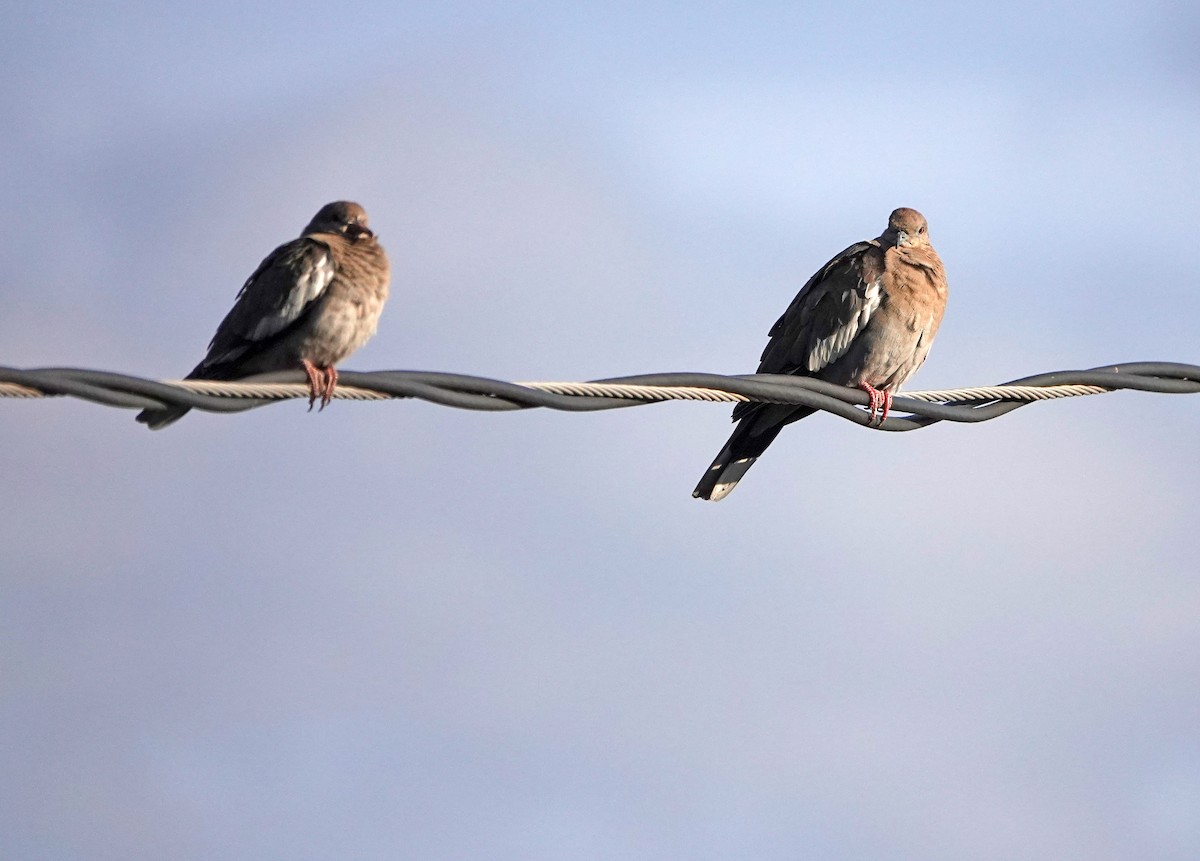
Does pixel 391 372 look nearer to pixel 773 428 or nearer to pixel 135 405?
pixel 135 405

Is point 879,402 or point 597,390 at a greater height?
point 879,402

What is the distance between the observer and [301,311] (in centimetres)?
629

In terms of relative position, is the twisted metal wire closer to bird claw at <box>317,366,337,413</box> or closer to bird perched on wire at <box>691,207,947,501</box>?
bird claw at <box>317,366,337,413</box>

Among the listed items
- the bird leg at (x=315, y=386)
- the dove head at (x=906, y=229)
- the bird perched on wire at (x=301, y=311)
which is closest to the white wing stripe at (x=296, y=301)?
the bird perched on wire at (x=301, y=311)

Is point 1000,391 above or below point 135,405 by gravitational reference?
above

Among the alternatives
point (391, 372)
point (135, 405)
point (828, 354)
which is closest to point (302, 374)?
point (391, 372)

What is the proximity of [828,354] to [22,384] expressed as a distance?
4527 mm

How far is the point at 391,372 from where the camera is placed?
14.1ft

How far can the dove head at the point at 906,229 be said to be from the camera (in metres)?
7.90

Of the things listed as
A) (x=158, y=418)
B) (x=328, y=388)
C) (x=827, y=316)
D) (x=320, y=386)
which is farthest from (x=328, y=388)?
(x=827, y=316)

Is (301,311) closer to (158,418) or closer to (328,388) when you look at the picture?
(158,418)

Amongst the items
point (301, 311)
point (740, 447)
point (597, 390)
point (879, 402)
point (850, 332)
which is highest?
point (850, 332)

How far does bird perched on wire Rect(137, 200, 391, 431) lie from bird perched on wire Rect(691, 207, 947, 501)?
76.0 inches

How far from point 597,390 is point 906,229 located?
392 cm
